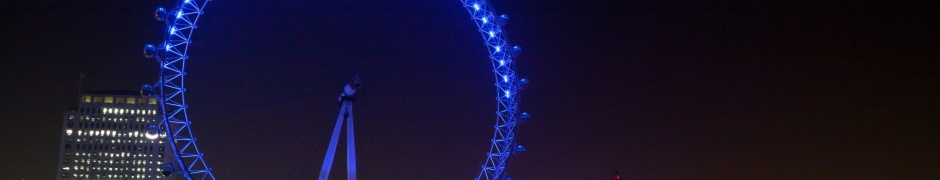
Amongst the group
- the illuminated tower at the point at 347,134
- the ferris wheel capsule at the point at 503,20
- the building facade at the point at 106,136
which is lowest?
the illuminated tower at the point at 347,134

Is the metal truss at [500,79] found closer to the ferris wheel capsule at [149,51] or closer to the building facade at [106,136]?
the ferris wheel capsule at [149,51]

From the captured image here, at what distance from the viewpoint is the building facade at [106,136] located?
92500 mm

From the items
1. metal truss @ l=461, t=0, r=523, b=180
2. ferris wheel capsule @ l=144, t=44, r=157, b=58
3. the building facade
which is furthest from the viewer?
the building facade

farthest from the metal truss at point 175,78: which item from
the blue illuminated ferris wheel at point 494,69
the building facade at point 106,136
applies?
the building facade at point 106,136

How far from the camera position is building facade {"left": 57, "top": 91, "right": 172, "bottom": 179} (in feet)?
303

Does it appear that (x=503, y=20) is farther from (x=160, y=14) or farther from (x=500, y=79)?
(x=160, y=14)

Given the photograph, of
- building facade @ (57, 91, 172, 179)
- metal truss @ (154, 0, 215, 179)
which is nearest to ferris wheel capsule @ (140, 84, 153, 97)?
metal truss @ (154, 0, 215, 179)

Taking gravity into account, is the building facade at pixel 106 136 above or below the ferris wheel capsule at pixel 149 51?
above

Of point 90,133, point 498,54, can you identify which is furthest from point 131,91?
point 498,54

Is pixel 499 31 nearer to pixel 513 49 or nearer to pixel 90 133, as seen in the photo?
pixel 513 49

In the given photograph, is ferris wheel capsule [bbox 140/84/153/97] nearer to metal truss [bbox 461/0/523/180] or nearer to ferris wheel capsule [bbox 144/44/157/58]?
ferris wheel capsule [bbox 144/44/157/58]

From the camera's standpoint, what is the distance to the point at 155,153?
3752 inches

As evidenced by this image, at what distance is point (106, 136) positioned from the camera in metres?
93.2

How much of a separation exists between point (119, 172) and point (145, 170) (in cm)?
215
